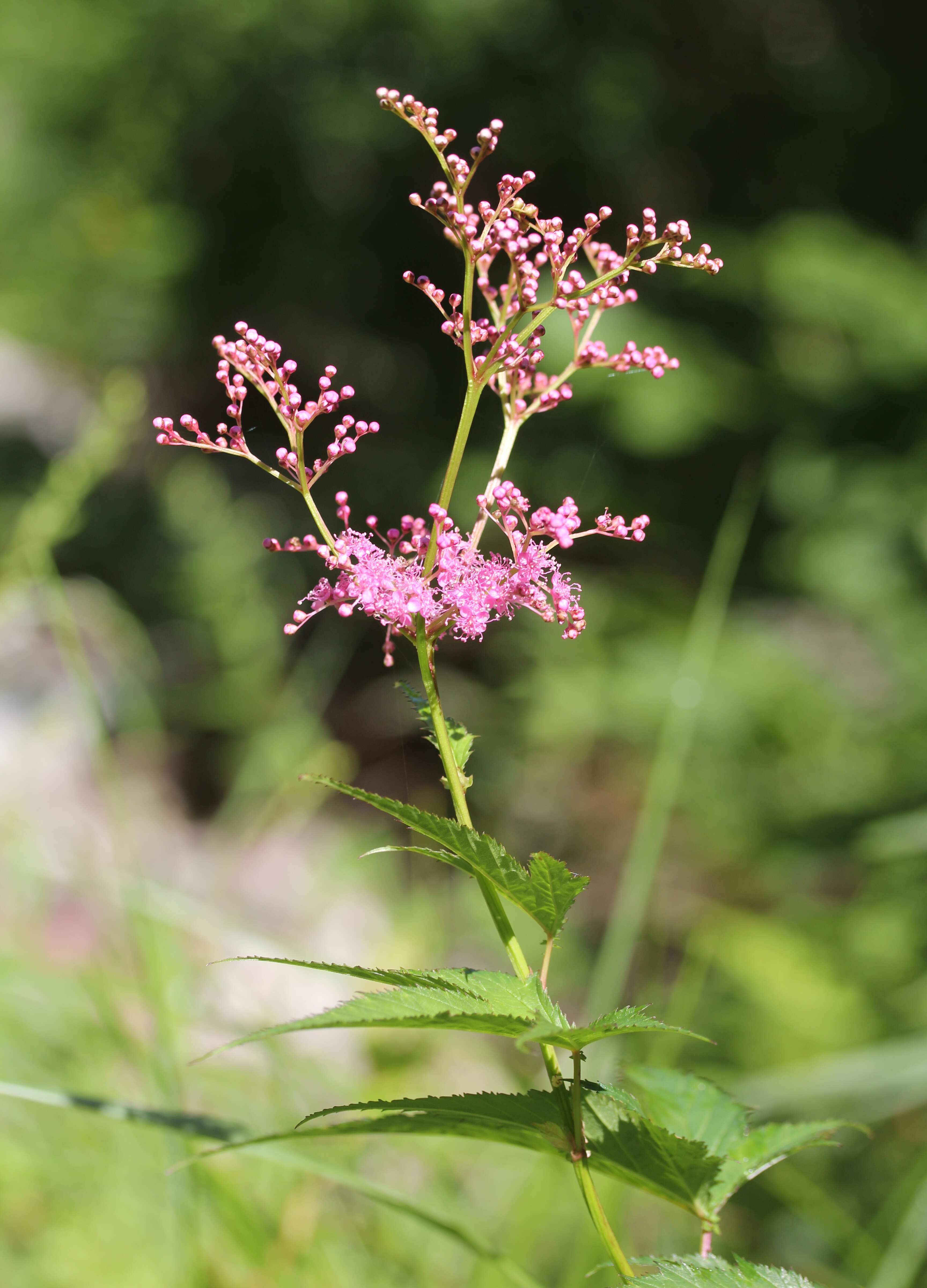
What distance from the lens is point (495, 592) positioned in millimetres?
547

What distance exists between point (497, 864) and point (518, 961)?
0.25 ft

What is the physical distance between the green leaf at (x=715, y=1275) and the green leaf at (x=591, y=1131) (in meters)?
0.04

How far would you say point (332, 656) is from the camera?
10.0ft

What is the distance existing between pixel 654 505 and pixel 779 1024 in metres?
1.73

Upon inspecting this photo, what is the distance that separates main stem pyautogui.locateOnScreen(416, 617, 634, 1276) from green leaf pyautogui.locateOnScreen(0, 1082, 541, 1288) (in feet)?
0.65

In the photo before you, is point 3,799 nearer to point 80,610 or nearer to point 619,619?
point 80,610

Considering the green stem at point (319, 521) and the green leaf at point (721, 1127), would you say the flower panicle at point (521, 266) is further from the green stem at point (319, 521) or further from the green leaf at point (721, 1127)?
the green leaf at point (721, 1127)

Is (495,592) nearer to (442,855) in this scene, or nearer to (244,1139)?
(442,855)

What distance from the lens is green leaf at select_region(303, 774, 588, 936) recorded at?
1.49ft

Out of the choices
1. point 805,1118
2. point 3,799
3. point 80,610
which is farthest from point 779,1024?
point 80,610

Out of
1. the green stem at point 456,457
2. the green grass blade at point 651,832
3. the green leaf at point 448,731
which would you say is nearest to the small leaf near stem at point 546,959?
the green leaf at point 448,731

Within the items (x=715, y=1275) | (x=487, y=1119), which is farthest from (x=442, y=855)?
(x=715, y=1275)

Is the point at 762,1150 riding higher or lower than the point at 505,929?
lower

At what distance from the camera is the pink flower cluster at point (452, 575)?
527mm
